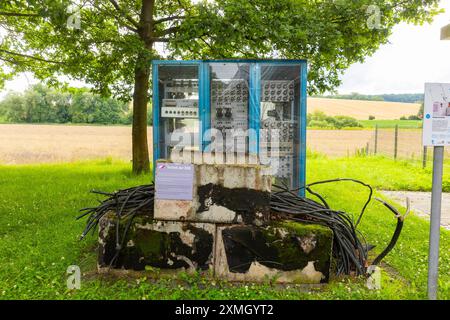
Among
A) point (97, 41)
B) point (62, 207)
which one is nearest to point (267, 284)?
point (62, 207)

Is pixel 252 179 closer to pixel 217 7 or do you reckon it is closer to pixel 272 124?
pixel 272 124

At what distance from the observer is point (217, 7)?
6906 millimetres

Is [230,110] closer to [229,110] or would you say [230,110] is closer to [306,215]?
[229,110]

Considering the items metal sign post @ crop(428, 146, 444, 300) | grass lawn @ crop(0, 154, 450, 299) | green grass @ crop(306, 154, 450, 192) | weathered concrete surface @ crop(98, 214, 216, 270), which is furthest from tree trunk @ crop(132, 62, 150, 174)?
metal sign post @ crop(428, 146, 444, 300)

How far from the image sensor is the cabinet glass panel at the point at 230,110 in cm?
616

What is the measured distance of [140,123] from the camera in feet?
29.6

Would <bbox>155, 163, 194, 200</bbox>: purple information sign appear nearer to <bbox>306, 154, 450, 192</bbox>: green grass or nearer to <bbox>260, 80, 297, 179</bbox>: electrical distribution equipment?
<bbox>260, 80, 297, 179</bbox>: electrical distribution equipment

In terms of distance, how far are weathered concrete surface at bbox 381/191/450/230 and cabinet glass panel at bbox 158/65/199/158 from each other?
394cm

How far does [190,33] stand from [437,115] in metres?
5.14

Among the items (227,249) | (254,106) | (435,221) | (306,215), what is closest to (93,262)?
(227,249)

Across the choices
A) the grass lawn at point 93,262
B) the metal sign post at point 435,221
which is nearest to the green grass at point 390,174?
the grass lawn at point 93,262

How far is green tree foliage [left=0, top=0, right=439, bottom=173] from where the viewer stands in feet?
21.6

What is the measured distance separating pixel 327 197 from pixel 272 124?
181cm

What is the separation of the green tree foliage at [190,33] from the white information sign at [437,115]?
3.84 metres
